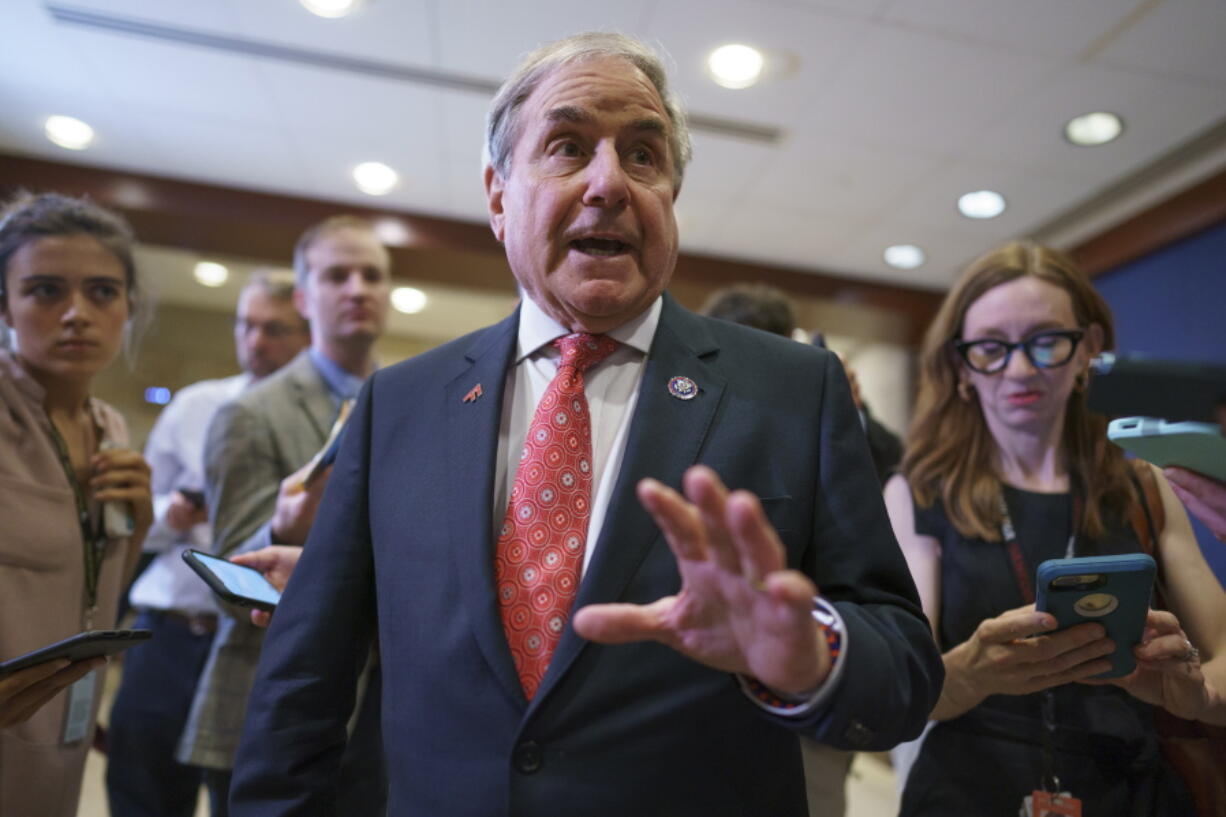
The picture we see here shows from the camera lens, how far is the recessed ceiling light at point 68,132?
14.5ft

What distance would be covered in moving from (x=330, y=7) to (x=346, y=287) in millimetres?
1429

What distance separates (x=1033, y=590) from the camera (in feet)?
4.83

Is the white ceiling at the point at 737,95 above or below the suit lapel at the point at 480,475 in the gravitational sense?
above

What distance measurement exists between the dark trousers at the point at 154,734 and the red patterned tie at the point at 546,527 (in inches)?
71.2

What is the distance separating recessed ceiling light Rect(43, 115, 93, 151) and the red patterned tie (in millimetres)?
4556

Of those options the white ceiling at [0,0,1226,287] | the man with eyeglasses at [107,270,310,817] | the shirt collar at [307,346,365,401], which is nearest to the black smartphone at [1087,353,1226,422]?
the shirt collar at [307,346,365,401]

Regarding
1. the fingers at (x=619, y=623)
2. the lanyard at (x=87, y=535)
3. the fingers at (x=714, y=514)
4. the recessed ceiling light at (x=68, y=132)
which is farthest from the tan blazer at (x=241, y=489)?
the recessed ceiling light at (x=68, y=132)

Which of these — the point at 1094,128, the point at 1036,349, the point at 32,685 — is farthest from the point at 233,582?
the point at 1094,128

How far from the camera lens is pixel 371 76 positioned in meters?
3.78

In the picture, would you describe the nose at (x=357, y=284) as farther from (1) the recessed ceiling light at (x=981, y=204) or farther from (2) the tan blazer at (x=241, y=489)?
(1) the recessed ceiling light at (x=981, y=204)

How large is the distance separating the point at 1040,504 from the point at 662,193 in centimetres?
95

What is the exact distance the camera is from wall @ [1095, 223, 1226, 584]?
434 centimetres

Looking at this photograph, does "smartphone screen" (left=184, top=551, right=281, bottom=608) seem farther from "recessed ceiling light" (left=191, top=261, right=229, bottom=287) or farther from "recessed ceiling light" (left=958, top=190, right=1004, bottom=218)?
"recessed ceiling light" (left=191, top=261, right=229, bottom=287)

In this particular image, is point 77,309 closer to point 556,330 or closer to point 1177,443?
point 556,330
